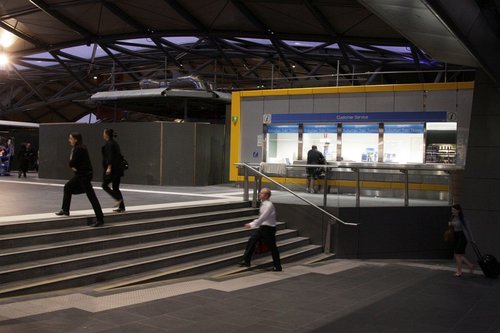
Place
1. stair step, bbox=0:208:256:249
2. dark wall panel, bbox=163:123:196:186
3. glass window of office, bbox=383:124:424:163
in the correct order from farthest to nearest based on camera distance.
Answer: dark wall panel, bbox=163:123:196:186 < glass window of office, bbox=383:124:424:163 < stair step, bbox=0:208:256:249

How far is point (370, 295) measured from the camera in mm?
8359

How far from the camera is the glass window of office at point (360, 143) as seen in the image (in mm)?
17859

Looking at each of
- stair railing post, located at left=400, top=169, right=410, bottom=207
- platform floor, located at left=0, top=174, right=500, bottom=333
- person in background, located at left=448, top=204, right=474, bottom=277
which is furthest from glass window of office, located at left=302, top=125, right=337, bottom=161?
platform floor, located at left=0, top=174, right=500, bottom=333

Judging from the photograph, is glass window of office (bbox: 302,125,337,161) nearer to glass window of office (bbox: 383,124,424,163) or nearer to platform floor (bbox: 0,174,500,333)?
glass window of office (bbox: 383,124,424,163)

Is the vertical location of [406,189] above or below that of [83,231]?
above

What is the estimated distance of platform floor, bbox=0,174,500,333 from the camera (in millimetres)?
5922

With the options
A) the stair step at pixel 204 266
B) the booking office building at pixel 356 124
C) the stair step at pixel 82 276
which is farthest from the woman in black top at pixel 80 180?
the booking office building at pixel 356 124

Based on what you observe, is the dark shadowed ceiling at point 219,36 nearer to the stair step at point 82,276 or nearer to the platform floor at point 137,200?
the platform floor at point 137,200

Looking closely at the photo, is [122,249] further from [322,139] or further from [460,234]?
[322,139]

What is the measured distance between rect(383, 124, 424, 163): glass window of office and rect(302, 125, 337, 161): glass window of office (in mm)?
1861

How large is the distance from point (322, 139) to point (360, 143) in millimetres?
1424

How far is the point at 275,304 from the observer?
7234mm

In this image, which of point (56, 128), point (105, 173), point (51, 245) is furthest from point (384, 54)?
point (51, 245)

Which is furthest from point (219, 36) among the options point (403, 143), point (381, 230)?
point (381, 230)
